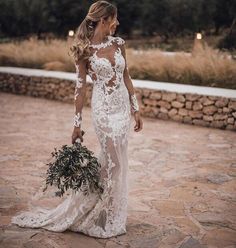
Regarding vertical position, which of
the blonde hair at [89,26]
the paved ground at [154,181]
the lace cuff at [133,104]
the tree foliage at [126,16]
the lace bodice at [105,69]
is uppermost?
the tree foliage at [126,16]

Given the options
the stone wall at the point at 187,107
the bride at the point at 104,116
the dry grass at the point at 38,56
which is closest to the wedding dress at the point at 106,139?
the bride at the point at 104,116

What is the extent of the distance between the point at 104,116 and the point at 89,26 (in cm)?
76

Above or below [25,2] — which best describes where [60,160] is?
below

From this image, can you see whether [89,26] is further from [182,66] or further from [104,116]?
[182,66]

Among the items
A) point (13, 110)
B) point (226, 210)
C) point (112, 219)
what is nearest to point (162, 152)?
point (226, 210)

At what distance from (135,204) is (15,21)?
20305mm

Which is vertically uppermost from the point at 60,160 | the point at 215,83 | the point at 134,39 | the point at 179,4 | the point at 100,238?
Answer: the point at 179,4

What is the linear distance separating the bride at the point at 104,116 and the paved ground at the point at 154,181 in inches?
5.6

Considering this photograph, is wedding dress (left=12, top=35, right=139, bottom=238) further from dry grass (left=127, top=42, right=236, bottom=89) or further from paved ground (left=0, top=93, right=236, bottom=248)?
dry grass (left=127, top=42, right=236, bottom=89)

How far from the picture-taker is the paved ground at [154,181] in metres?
3.83

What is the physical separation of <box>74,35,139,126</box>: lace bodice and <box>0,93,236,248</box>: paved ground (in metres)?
1.15

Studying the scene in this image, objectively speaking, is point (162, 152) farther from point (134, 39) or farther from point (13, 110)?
point (134, 39)

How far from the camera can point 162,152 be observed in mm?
6758

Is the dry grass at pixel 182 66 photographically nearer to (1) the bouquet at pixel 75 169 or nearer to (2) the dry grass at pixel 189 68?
(2) the dry grass at pixel 189 68
